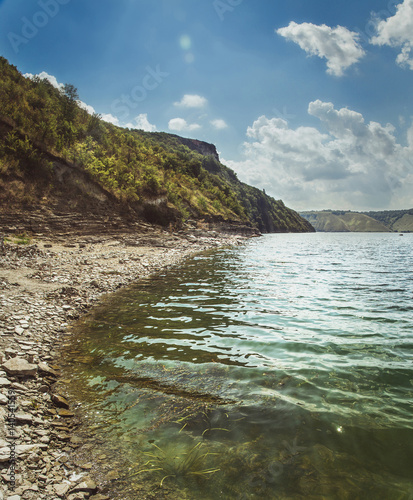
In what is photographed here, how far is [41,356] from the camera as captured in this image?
253 inches

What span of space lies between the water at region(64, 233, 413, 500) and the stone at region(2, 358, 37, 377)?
85cm

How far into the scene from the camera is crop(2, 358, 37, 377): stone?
17.2 feet

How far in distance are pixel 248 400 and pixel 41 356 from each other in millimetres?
5089

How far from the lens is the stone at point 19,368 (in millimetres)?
5230

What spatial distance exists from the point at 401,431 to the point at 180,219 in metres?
42.5

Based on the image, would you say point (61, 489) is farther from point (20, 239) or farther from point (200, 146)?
point (200, 146)

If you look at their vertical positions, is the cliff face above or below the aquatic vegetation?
above

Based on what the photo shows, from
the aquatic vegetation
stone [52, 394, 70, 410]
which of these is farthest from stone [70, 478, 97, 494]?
stone [52, 394, 70, 410]

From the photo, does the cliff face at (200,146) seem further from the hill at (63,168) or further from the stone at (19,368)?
the stone at (19,368)

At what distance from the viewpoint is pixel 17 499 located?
2.69 metres

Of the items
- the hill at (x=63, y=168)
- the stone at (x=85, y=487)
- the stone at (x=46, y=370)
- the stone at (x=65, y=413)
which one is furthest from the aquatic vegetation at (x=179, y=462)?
the hill at (x=63, y=168)

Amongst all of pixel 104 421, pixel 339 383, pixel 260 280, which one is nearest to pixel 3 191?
pixel 260 280

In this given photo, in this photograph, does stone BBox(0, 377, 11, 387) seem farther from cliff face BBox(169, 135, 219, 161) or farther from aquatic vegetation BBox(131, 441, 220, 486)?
cliff face BBox(169, 135, 219, 161)

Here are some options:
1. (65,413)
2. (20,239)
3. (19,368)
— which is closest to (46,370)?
(19,368)
